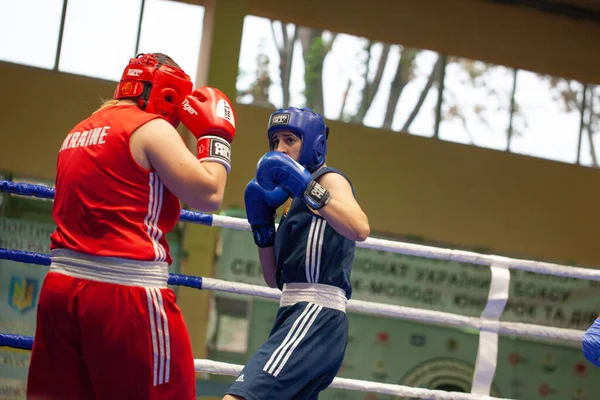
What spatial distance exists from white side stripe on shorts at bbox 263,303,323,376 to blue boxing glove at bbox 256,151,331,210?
320 millimetres

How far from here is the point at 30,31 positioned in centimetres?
739

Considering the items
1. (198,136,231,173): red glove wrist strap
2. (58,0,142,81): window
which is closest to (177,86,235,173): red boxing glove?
(198,136,231,173): red glove wrist strap

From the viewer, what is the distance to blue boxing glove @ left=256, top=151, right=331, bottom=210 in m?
2.26

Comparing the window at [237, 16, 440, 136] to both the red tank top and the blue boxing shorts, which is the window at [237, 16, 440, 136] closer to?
the blue boxing shorts

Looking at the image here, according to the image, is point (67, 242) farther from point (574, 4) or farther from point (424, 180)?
point (574, 4)

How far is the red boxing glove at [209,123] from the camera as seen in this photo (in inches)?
74.7

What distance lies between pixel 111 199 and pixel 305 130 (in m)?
0.85

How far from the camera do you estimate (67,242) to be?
1793 millimetres

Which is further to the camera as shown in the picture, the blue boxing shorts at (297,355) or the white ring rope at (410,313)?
the white ring rope at (410,313)

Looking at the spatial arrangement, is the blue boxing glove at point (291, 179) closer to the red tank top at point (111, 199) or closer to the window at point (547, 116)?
the red tank top at point (111, 199)

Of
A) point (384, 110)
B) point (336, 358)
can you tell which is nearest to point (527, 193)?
point (384, 110)

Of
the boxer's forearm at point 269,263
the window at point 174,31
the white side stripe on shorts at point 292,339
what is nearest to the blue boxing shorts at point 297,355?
the white side stripe on shorts at point 292,339

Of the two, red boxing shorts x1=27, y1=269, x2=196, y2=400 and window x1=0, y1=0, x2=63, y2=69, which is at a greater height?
window x1=0, y1=0, x2=63, y2=69

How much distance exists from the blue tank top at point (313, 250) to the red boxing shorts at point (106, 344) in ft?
2.06
